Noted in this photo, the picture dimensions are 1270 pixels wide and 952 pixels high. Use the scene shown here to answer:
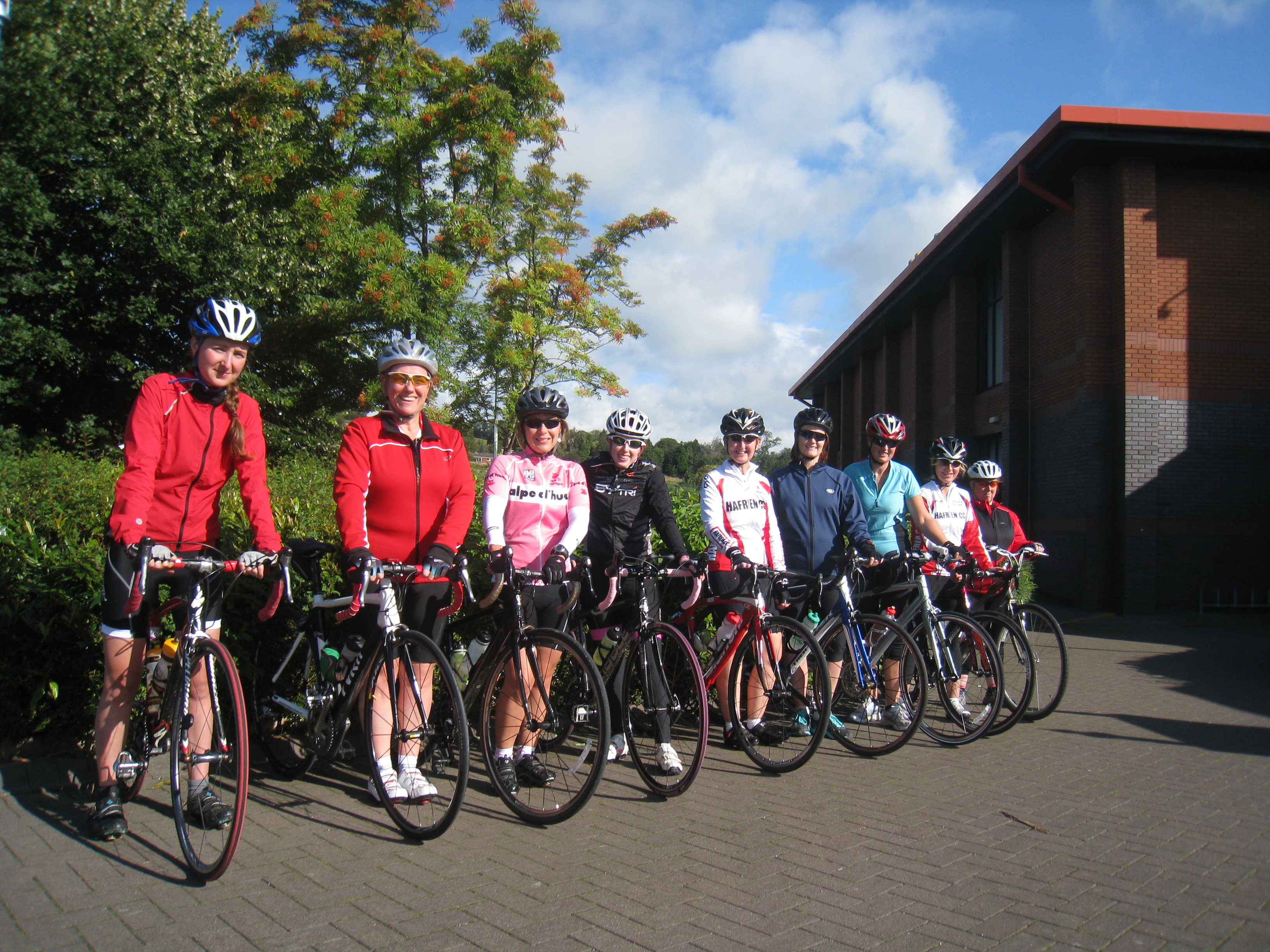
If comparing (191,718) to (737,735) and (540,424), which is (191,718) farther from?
(737,735)

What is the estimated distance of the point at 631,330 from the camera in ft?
61.5

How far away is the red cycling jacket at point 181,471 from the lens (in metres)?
3.63

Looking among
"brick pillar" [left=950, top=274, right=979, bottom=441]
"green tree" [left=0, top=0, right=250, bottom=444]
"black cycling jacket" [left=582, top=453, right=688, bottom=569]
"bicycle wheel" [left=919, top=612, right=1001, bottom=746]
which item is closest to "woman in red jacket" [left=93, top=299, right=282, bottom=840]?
"black cycling jacket" [left=582, top=453, right=688, bottom=569]

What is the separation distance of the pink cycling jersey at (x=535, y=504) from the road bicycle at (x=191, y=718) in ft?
4.62

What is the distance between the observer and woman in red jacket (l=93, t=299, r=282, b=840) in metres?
3.61

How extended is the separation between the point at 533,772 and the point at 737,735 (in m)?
1.34

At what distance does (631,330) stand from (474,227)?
4711mm

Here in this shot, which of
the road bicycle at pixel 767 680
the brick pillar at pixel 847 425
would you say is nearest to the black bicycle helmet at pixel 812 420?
the road bicycle at pixel 767 680

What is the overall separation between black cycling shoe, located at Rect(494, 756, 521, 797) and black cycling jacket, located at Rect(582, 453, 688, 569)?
125 centimetres

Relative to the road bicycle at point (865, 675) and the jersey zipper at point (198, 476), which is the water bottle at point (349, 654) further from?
the road bicycle at point (865, 675)

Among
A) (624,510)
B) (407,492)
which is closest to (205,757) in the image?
(407,492)

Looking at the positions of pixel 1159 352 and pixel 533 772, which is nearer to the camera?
pixel 533 772

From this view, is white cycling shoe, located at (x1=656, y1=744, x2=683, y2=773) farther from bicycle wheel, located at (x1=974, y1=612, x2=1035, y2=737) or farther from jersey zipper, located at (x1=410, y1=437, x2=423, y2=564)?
bicycle wheel, located at (x1=974, y1=612, x2=1035, y2=737)

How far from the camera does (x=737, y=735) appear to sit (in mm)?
5012
